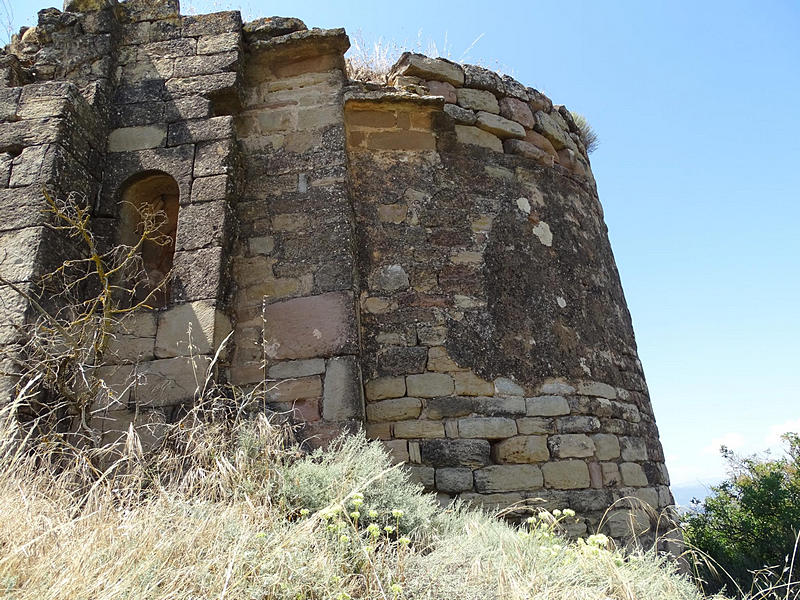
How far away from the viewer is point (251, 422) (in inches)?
140

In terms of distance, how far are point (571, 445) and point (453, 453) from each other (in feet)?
2.82

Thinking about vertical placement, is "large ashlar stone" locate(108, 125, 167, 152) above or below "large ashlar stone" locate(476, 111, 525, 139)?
below

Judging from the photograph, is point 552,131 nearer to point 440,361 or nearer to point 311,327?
point 440,361

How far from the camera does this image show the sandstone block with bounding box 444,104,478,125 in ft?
16.0

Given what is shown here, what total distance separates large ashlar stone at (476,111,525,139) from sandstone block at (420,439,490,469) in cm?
252

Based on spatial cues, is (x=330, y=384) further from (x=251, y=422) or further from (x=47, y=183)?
(x=47, y=183)

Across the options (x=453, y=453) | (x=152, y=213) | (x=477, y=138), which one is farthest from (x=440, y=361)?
(x=152, y=213)

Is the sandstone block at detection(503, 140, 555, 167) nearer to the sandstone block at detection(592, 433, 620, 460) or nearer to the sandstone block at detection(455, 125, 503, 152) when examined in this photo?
the sandstone block at detection(455, 125, 503, 152)

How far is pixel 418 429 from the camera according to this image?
13.1 feet

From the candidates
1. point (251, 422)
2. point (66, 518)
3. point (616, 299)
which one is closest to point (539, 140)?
point (616, 299)

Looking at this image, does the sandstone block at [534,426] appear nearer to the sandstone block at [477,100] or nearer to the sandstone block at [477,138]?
the sandstone block at [477,138]

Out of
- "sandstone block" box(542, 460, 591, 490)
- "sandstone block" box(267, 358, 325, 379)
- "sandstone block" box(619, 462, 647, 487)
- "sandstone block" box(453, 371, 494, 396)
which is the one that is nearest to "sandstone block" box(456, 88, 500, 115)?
"sandstone block" box(453, 371, 494, 396)

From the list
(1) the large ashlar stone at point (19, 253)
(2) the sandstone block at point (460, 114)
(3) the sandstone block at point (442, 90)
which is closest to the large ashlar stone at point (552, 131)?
(2) the sandstone block at point (460, 114)

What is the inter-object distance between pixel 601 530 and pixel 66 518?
3.19m
